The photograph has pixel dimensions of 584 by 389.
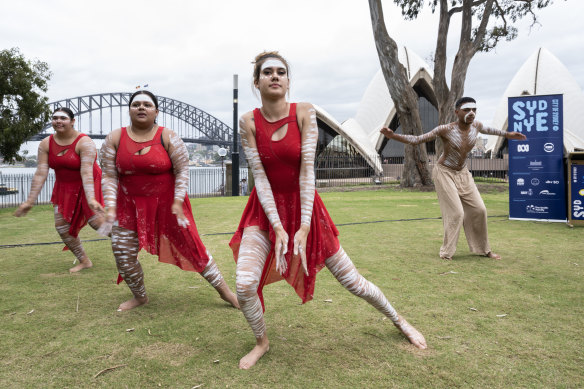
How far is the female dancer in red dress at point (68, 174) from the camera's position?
14.0ft

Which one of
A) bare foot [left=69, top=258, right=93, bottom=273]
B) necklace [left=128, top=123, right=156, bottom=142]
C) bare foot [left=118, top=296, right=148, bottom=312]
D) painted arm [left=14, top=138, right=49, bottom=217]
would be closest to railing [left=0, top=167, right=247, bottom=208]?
bare foot [left=69, top=258, right=93, bottom=273]

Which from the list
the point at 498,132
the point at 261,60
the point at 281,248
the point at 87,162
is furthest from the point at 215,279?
the point at 498,132

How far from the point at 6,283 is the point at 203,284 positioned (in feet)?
6.44

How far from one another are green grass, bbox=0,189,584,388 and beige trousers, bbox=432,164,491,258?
307mm

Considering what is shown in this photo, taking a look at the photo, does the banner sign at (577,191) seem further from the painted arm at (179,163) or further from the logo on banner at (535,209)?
the painted arm at (179,163)

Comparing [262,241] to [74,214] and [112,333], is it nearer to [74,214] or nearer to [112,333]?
[112,333]

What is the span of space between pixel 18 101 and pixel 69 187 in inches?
474

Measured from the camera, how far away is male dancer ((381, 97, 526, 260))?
16.6ft

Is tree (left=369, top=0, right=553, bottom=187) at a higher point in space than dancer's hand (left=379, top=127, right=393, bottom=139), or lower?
higher

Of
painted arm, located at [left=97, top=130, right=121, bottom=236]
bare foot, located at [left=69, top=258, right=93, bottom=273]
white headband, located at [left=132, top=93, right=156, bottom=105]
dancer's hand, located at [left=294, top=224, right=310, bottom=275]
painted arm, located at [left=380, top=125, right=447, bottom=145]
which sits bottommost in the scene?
bare foot, located at [left=69, top=258, right=93, bottom=273]

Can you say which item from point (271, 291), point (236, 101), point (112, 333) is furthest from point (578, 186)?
point (236, 101)

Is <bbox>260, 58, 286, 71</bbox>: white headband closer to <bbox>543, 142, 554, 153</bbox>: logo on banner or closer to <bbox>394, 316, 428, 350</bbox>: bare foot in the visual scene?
<bbox>394, 316, 428, 350</bbox>: bare foot

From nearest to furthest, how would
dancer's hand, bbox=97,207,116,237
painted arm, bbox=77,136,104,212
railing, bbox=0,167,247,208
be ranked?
dancer's hand, bbox=97,207,116,237 < painted arm, bbox=77,136,104,212 < railing, bbox=0,167,247,208

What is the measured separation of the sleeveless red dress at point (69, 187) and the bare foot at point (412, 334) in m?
3.38
